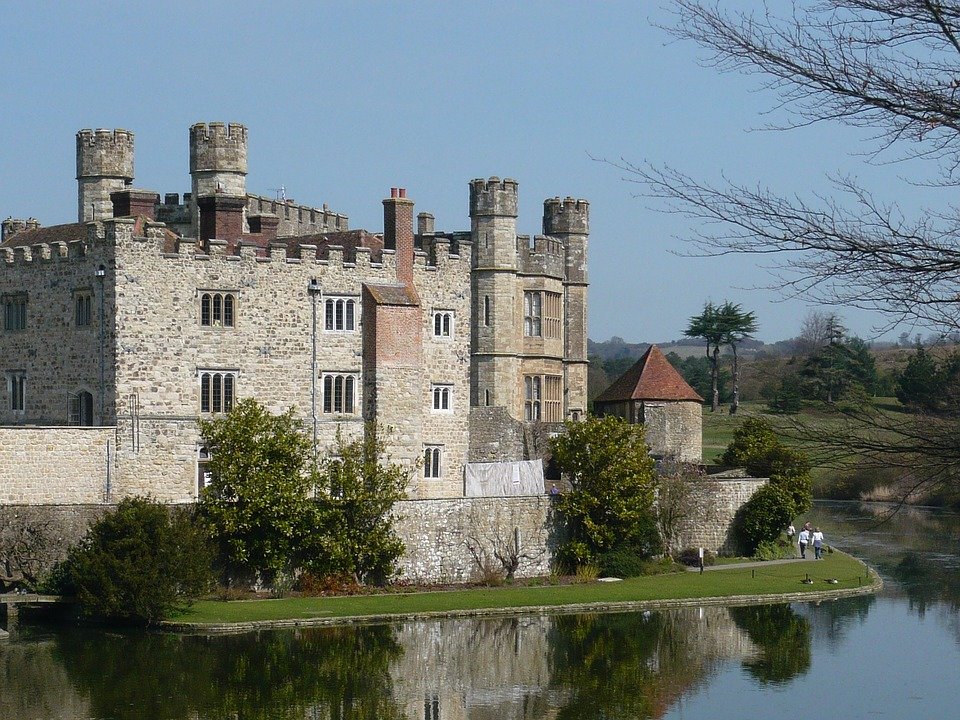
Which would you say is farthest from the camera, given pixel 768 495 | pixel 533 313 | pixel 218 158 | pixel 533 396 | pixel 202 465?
pixel 533 396

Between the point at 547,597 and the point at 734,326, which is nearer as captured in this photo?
the point at 547,597

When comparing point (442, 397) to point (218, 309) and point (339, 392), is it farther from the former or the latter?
point (218, 309)

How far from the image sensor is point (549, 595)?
38188 mm

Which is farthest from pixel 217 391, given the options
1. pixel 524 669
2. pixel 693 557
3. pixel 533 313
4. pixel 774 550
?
pixel 774 550

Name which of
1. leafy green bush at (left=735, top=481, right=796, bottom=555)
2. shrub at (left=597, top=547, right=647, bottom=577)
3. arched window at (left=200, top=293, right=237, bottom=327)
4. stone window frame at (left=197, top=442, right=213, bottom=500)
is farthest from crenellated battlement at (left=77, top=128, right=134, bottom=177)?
leafy green bush at (left=735, top=481, right=796, bottom=555)

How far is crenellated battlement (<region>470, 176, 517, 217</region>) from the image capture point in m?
51.0

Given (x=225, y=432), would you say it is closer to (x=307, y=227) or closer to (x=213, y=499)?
(x=213, y=499)

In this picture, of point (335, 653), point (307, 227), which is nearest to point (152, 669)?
point (335, 653)

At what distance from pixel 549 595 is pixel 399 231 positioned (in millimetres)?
11622

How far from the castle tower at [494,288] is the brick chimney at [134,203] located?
12.1 m

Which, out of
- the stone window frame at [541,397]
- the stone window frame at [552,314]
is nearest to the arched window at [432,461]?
the stone window frame at [541,397]

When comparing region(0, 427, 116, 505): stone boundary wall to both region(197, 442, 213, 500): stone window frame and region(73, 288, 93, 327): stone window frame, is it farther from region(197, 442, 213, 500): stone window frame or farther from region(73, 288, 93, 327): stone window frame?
region(73, 288, 93, 327): stone window frame

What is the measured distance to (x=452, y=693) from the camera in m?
29.2

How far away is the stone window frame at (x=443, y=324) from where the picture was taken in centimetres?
4456
